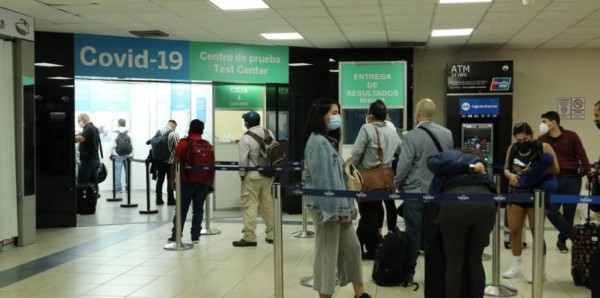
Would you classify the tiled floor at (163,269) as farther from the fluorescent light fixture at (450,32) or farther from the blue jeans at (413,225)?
the fluorescent light fixture at (450,32)

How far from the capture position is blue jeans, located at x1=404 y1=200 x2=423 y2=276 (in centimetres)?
482

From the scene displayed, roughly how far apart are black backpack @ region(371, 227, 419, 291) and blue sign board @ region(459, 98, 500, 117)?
493cm

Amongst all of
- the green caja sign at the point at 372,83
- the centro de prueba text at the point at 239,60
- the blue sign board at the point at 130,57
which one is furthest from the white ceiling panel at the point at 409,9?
the blue sign board at the point at 130,57

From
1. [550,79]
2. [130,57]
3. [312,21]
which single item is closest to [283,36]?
[312,21]

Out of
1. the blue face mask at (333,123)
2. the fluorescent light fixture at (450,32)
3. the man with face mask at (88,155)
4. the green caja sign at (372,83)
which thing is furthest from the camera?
the man with face mask at (88,155)

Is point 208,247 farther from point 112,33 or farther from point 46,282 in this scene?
point 112,33

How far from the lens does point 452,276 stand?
3.59 metres

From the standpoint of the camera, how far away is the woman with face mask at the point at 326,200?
3.82m

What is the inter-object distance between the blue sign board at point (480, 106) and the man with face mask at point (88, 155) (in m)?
5.99

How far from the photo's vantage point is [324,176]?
3.84 meters

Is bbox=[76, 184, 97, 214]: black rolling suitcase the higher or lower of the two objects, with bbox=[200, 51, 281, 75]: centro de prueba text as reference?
lower

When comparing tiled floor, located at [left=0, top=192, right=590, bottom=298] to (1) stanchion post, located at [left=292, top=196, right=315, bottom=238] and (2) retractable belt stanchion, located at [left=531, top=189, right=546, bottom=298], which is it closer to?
(1) stanchion post, located at [left=292, top=196, right=315, bottom=238]

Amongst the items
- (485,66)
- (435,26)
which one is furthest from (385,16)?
(485,66)

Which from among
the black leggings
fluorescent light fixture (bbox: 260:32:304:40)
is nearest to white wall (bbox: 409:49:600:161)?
fluorescent light fixture (bbox: 260:32:304:40)
